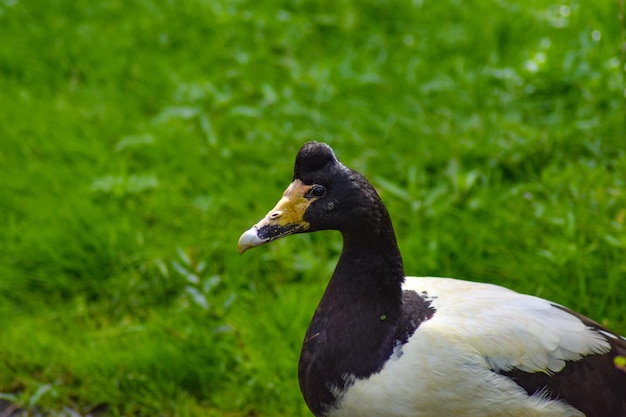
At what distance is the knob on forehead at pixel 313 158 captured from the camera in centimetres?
264

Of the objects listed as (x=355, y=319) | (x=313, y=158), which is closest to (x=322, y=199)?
(x=313, y=158)

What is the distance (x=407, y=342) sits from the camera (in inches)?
104

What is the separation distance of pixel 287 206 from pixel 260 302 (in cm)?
124

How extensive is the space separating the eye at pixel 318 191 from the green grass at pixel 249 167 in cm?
96

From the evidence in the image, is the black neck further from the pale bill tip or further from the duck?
the pale bill tip

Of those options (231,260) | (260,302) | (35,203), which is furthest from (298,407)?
(35,203)

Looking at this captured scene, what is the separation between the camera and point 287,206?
2.68 metres

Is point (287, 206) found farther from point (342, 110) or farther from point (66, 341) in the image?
point (342, 110)

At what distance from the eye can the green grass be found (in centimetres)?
96

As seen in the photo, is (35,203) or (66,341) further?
(35,203)

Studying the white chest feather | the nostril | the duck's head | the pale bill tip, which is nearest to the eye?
the duck's head

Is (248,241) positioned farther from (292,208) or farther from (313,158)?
(313,158)

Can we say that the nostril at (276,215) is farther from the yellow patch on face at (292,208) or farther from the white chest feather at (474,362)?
the white chest feather at (474,362)

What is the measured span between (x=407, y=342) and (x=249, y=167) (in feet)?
6.82
